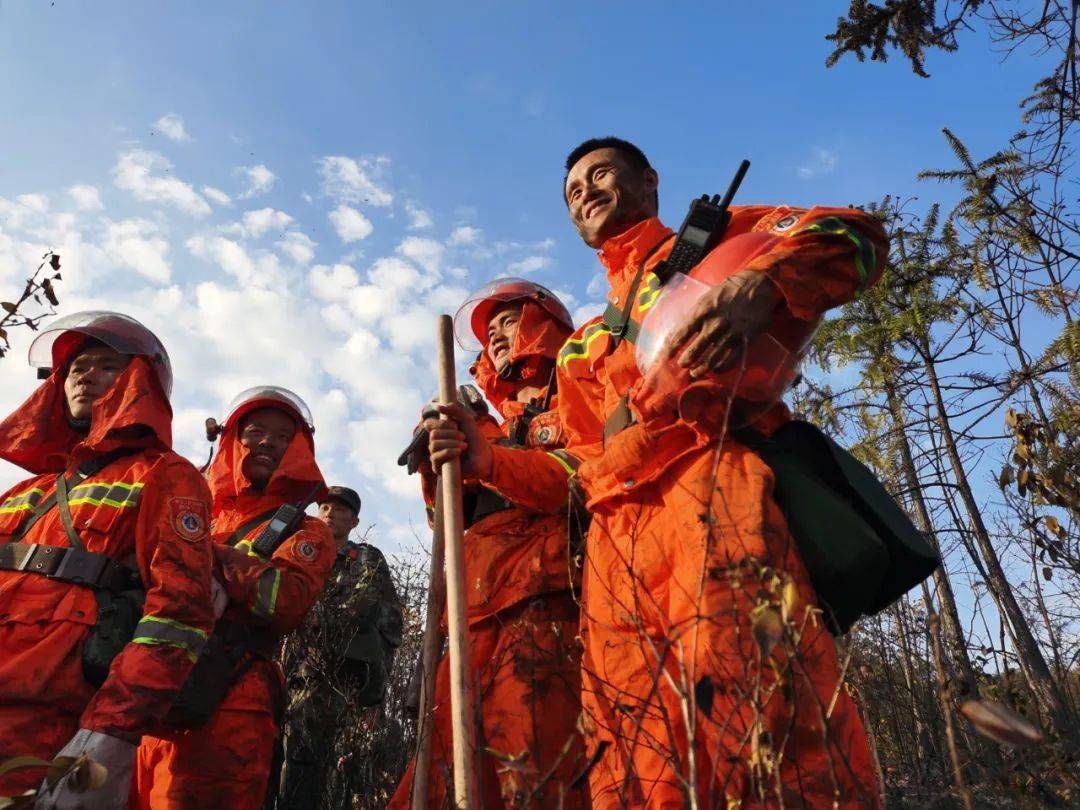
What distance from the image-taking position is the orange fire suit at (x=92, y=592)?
2.80m

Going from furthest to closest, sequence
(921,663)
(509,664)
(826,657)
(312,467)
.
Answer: (921,663)
(312,467)
(509,664)
(826,657)

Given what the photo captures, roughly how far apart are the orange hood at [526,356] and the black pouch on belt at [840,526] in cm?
186

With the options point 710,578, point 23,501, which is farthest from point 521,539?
point 23,501

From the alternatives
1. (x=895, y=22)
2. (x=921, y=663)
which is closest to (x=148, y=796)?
(x=921, y=663)

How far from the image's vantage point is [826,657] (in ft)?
6.18

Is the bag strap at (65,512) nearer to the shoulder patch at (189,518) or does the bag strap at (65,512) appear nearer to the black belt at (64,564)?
the black belt at (64,564)

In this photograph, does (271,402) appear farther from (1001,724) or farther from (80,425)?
(1001,724)

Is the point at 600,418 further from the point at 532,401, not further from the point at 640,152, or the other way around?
the point at 640,152

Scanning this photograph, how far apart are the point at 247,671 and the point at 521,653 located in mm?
1632

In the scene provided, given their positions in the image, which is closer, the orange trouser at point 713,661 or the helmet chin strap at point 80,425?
the orange trouser at point 713,661

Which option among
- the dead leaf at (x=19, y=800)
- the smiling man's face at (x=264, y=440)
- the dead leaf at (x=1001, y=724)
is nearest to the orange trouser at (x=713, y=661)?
the dead leaf at (x=1001, y=724)

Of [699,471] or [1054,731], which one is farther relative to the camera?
→ [1054,731]

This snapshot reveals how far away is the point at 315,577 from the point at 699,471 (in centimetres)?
245

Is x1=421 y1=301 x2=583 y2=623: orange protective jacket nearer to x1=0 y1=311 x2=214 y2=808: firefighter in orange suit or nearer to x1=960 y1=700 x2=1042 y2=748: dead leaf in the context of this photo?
x1=0 y1=311 x2=214 y2=808: firefighter in orange suit
